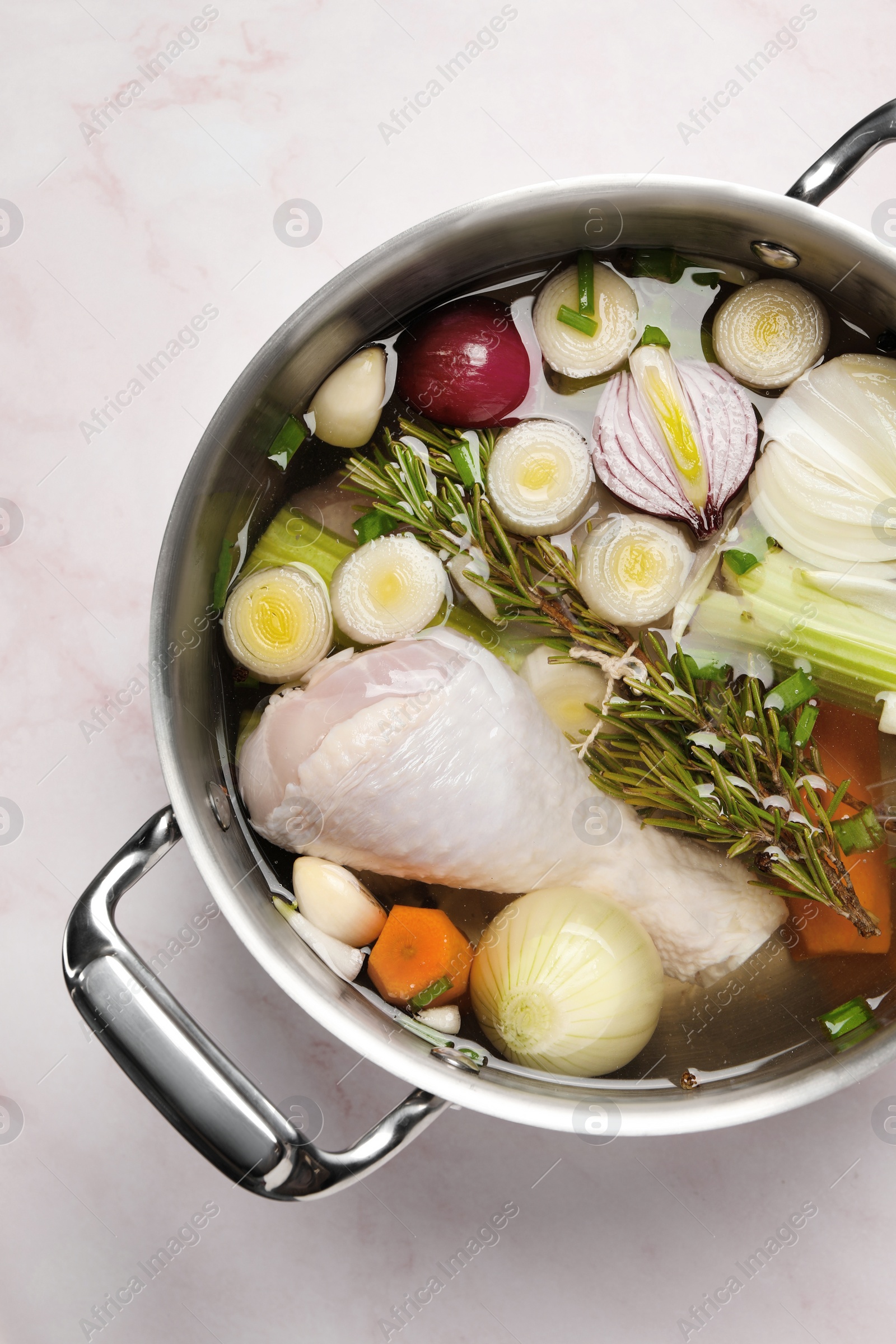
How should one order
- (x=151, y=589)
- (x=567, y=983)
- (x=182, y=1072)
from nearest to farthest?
(x=182, y=1072) < (x=567, y=983) < (x=151, y=589)

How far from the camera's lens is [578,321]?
1.02m

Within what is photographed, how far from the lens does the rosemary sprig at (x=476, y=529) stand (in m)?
1.00

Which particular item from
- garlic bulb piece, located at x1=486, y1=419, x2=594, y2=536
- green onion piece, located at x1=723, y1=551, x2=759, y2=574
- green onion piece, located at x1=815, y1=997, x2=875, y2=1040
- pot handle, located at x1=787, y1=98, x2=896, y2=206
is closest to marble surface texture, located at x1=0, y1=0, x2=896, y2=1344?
green onion piece, located at x1=815, y1=997, x2=875, y2=1040

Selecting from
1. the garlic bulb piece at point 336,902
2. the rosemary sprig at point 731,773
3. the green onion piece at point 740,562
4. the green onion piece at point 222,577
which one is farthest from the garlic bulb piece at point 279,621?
the green onion piece at point 740,562

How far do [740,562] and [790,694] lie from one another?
15 centimetres

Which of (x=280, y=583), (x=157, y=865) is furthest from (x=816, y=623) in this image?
(x=157, y=865)

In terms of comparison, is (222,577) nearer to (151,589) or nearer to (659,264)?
(151,589)

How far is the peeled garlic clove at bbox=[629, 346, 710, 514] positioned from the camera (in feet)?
3.27

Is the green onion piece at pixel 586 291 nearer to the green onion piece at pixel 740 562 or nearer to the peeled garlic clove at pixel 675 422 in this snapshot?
the peeled garlic clove at pixel 675 422

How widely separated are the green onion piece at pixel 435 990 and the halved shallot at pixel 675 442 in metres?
0.56

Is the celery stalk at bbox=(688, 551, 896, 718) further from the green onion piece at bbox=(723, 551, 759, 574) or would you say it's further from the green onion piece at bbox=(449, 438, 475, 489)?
the green onion piece at bbox=(449, 438, 475, 489)

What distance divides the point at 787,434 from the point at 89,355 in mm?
892

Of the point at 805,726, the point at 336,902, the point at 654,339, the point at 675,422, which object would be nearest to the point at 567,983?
the point at 336,902

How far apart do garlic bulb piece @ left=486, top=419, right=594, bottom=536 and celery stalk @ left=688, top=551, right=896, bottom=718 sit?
0.19 metres
